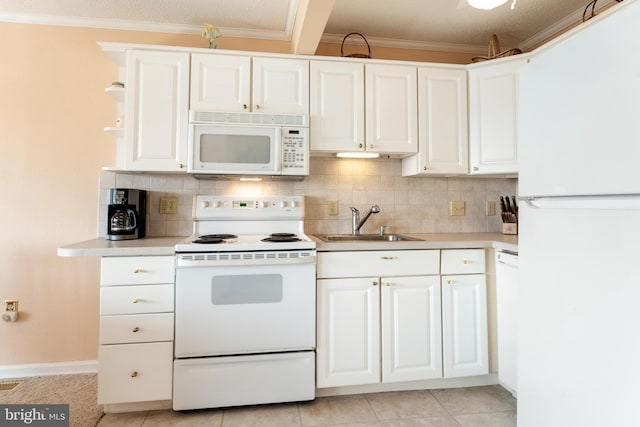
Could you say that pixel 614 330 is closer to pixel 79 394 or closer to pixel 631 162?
pixel 631 162

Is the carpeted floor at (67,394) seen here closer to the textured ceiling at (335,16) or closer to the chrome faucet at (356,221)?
the chrome faucet at (356,221)

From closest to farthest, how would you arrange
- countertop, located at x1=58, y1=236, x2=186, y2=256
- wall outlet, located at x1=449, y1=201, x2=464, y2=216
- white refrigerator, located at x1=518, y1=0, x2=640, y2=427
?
white refrigerator, located at x1=518, y1=0, x2=640, y2=427 < countertop, located at x1=58, y1=236, x2=186, y2=256 < wall outlet, located at x1=449, y1=201, x2=464, y2=216

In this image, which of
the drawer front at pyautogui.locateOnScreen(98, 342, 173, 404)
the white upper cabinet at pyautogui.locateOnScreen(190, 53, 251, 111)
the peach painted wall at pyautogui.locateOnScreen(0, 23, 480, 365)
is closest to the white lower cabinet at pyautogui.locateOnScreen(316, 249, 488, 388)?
the drawer front at pyautogui.locateOnScreen(98, 342, 173, 404)

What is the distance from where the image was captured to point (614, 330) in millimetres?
959

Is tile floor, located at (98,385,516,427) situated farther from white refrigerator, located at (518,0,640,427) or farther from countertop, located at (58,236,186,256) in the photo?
countertop, located at (58,236,186,256)

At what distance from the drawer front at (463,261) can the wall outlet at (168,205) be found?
1828mm

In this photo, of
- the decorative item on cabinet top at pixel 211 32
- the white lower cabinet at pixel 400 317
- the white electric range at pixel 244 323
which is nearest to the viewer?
the white electric range at pixel 244 323

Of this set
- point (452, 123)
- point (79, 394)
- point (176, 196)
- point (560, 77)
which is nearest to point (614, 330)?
point (560, 77)

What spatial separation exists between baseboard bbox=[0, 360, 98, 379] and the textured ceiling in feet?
7.59

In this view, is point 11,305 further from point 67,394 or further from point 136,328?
point 136,328

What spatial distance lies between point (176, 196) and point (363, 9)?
180 centimetres

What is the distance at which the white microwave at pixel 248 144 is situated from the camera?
1970 millimetres

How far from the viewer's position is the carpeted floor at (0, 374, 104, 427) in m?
1.74

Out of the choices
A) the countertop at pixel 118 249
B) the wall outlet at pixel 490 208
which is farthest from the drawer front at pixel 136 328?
the wall outlet at pixel 490 208
